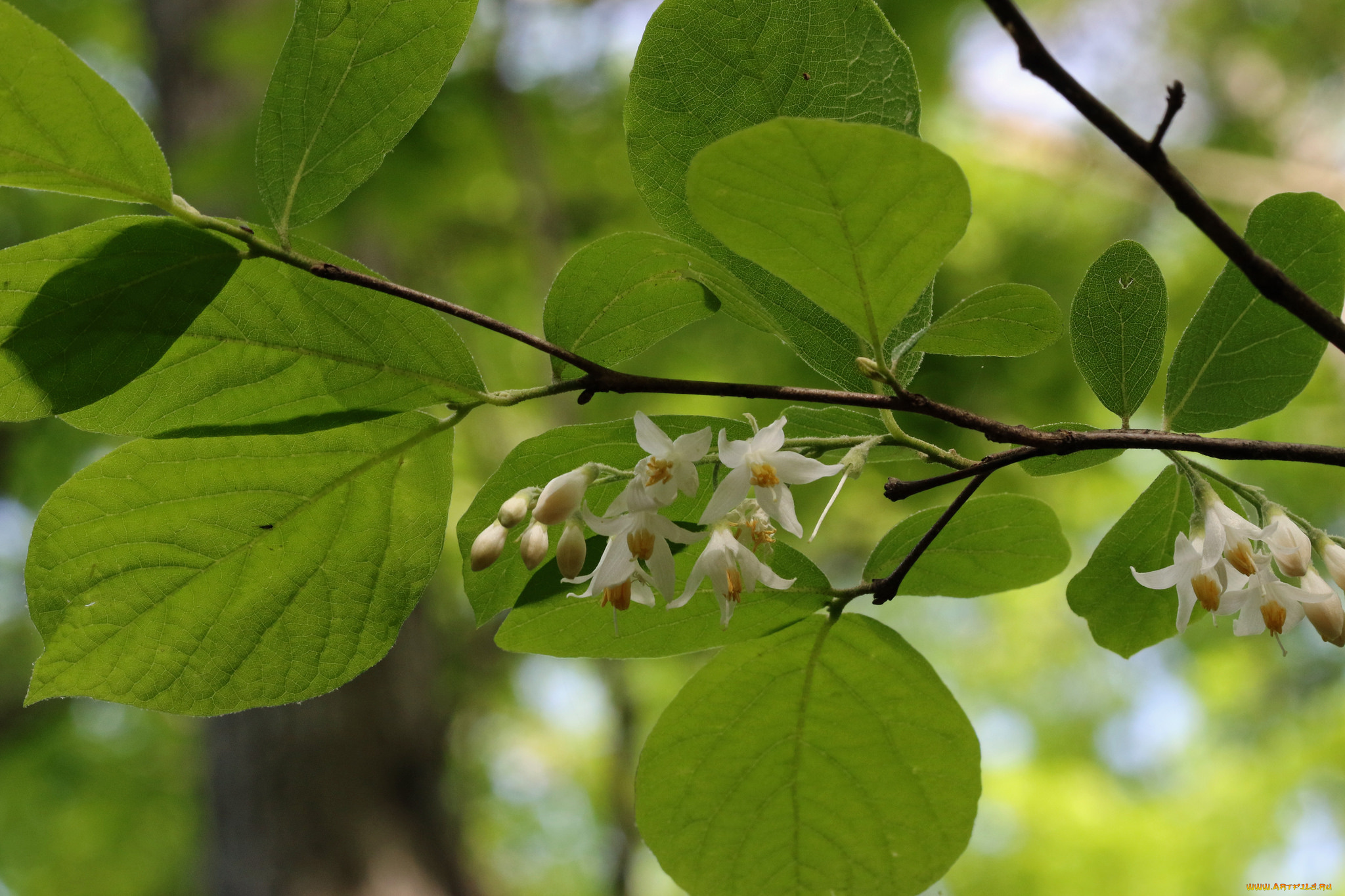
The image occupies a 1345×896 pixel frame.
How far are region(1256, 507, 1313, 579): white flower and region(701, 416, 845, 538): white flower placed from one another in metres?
0.33

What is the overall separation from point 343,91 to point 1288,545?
31.2 inches

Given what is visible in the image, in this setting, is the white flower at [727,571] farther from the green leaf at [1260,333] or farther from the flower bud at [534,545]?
the green leaf at [1260,333]

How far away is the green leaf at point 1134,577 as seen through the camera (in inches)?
31.6

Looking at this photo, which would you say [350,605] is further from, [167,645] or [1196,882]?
[1196,882]

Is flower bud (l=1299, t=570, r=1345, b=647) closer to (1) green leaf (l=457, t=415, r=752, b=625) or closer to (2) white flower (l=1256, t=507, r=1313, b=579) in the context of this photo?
(2) white flower (l=1256, t=507, r=1313, b=579)

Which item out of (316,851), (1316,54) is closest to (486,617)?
(316,851)

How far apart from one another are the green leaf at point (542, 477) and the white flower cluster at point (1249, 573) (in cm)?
36

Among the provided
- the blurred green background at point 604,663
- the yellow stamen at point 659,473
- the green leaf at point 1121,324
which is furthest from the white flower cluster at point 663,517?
the blurred green background at point 604,663

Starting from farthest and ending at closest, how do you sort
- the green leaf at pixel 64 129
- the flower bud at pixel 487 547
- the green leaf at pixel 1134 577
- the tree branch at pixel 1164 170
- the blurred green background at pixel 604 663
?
the blurred green background at pixel 604 663
the green leaf at pixel 1134 577
the flower bud at pixel 487 547
the green leaf at pixel 64 129
the tree branch at pixel 1164 170

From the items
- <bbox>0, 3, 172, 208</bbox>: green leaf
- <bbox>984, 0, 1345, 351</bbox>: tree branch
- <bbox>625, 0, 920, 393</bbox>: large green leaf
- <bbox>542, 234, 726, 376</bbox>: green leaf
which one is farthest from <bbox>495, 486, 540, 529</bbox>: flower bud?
<bbox>984, 0, 1345, 351</bbox>: tree branch

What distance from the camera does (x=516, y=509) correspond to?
71 centimetres

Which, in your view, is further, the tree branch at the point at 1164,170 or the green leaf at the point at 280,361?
the green leaf at the point at 280,361

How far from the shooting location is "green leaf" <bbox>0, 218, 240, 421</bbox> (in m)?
0.64

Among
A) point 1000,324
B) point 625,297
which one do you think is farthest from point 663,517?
point 1000,324
